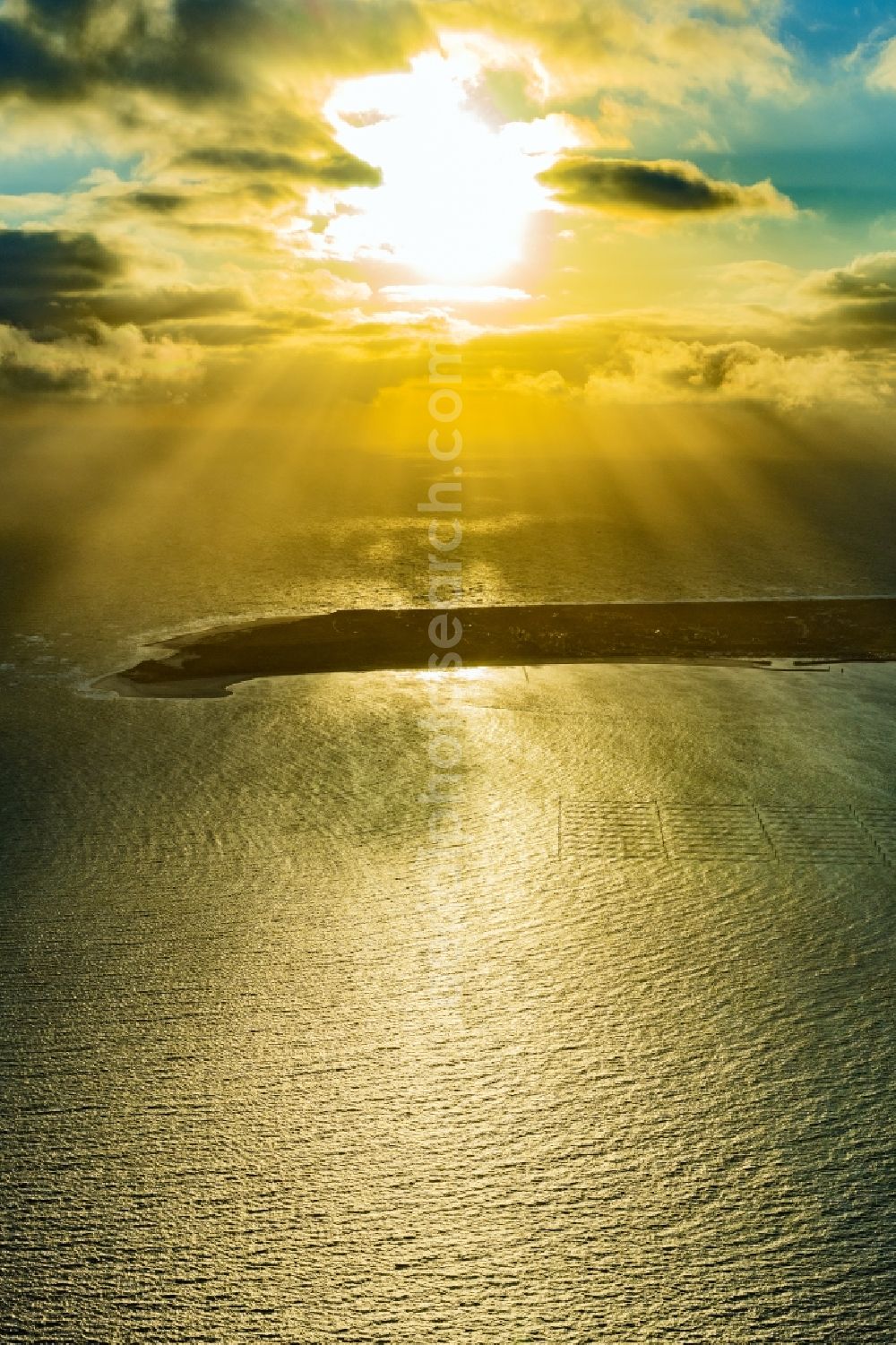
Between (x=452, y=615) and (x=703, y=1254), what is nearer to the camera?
(x=703, y=1254)

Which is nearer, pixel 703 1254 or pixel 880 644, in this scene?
pixel 703 1254

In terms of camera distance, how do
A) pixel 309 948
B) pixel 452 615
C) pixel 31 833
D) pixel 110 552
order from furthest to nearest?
1. pixel 110 552
2. pixel 452 615
3. pixel 31 833
4. pixel 309 948

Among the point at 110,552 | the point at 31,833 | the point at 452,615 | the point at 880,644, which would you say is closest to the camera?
the point at 31,833

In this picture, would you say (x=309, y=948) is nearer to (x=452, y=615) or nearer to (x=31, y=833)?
(x=31, y=833)

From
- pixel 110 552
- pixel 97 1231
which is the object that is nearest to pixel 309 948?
pixel 97 1231

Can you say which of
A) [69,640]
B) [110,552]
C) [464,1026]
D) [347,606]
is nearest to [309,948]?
[464,1026]

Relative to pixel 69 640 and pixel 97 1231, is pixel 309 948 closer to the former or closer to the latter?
pixel 97 1231
